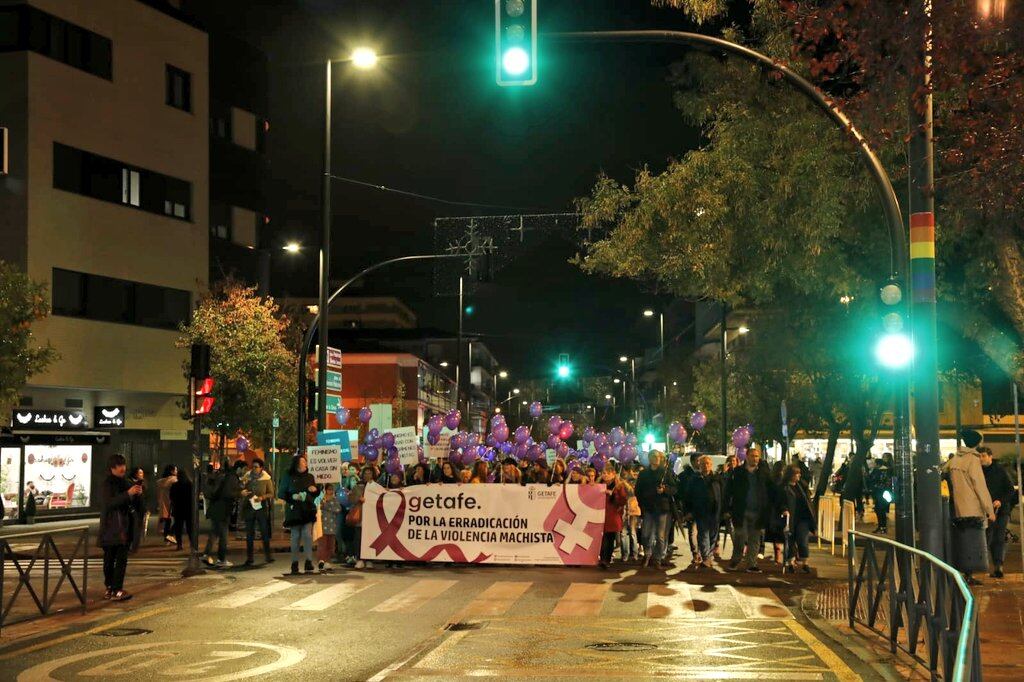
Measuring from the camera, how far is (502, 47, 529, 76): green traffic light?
11.6 meters

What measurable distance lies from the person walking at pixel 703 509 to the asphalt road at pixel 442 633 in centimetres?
233

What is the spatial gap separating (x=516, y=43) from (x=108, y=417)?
93.9 ft

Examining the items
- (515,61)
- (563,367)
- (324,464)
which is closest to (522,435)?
(563,367)

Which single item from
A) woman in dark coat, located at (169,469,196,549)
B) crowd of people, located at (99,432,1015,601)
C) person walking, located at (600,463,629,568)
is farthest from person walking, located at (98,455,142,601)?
woman in dark coat, located at (169,469,196,549)

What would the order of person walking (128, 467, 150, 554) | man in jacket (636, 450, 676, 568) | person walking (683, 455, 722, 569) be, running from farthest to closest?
person walking (683, 455, 722, 569) < man in jacket (636, 450, 676, 568) < person walking (128, 467, 150, 554)

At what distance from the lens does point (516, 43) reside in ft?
38.3

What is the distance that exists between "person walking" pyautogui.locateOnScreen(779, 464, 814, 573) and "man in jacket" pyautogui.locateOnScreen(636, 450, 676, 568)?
1827mm

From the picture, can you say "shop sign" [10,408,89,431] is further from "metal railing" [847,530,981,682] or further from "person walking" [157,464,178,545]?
"metal railing" [847,530,981,682]

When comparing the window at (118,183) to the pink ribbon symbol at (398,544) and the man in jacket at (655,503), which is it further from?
the man in jacket at (655,503)

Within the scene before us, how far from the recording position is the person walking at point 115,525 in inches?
578

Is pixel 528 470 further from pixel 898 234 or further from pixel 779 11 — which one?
pixel 898 234

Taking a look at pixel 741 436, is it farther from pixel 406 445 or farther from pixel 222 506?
pixel 222 506

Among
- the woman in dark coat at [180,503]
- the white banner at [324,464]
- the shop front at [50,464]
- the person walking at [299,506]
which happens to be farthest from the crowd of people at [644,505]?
the shop front at [50,464]

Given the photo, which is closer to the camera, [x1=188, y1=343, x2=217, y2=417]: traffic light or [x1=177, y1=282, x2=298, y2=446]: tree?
[x1=188, y1=343, x2=217, y2=417]: traffic light
